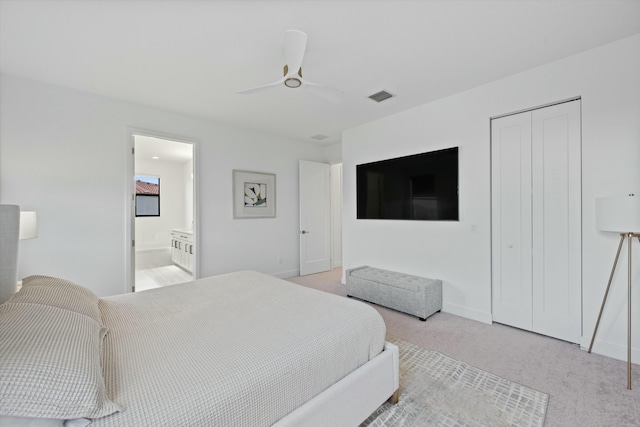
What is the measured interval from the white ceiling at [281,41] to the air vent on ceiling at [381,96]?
10 cm

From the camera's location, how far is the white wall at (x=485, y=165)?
2252mm

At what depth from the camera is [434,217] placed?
11.2 feet

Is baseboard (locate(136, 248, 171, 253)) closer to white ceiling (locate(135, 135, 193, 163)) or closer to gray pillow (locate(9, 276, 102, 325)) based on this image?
white ceiling (locate(135, 135, 193, 163))

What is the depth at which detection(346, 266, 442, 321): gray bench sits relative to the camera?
3068mm

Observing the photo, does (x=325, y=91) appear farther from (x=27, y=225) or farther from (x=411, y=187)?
(x=27, y=225)

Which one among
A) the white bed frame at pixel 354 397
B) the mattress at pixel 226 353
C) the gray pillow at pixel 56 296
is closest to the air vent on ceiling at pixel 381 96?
the mattress at pixel 226 353

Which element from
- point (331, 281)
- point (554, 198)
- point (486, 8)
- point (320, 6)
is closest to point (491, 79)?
point (486, 8)

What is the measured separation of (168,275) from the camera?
5.16m

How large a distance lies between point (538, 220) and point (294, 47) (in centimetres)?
278

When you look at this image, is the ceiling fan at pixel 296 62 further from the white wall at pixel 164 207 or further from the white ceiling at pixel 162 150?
the white wall at pixel 164 207

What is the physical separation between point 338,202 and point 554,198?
394 cm

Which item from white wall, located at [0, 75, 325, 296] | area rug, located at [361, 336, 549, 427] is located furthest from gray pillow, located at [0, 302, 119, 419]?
white wall, located at [0, 75, 325, 296]

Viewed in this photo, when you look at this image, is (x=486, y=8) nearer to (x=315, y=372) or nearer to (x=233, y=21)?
(x=233, y=21)

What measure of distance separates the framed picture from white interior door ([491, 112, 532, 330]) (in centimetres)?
334
